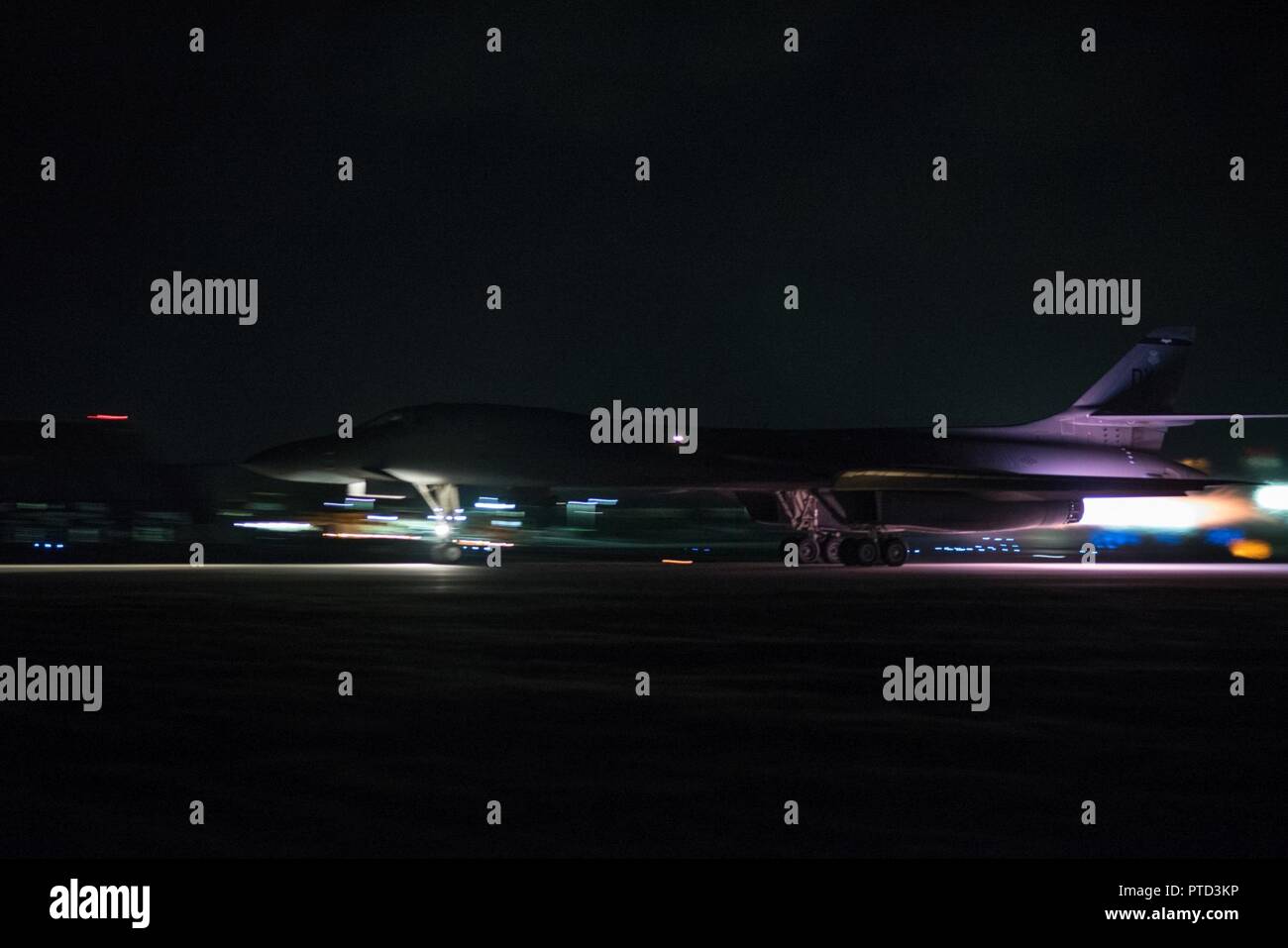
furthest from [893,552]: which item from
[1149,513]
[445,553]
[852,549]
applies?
[1149,513]

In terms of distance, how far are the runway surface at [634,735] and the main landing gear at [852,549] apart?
55.7ft

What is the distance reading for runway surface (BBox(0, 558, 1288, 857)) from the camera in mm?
6922

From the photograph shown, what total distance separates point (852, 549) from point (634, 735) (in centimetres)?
2760

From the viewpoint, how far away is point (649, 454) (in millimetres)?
36500

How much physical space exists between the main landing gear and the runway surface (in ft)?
55.7

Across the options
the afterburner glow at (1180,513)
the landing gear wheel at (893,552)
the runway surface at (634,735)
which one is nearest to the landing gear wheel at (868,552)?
the landing gear wheel at (893,552)

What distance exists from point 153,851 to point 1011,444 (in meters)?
37.1

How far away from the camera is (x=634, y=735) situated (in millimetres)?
9594

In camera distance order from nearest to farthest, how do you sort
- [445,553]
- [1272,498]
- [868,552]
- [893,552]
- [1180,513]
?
1. [445,553]
2. [868,552]
3. [893,552]
4. [1180,513]
5. [1272,498]

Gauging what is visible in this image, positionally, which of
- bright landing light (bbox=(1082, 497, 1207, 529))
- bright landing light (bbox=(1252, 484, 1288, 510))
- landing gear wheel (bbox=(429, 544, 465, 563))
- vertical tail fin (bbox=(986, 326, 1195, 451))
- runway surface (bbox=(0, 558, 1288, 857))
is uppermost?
vertical tail fin (bbox=(986, 326, 1195, 451))

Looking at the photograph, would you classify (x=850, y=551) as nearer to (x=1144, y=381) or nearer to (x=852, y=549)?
(x=852, y=549)

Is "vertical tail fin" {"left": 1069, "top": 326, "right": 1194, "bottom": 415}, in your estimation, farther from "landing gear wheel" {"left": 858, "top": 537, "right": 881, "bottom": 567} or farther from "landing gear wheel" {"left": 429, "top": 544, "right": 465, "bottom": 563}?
"landing gear wheel" {"left": 429, "top": 544, "right": 465, "bottom": 563}

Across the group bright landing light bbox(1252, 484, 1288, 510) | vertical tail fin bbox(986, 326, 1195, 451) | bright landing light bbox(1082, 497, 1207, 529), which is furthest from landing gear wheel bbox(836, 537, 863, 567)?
bright landing light bbox(1252, 484, 1288, 510)

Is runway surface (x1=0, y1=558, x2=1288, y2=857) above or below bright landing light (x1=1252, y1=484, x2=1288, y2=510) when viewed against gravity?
below
